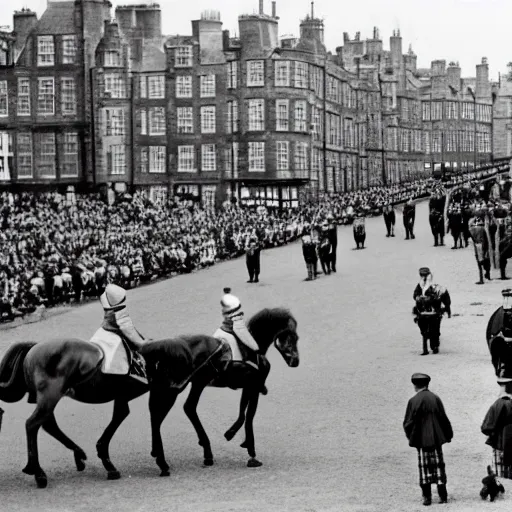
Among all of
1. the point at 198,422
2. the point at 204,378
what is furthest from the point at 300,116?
the point at 198,422

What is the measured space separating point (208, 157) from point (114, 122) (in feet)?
17.5

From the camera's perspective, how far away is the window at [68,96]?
64312 millimetres

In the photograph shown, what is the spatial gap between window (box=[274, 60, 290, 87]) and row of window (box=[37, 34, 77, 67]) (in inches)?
427

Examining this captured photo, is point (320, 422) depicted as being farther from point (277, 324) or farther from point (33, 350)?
point (33, 350)

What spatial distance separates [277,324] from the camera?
15133 mm

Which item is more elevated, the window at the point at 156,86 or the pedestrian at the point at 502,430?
the window at the point at 156,86

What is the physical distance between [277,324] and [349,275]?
70.8 feet

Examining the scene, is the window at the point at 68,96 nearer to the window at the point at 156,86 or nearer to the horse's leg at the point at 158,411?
the window at the point at 156,86

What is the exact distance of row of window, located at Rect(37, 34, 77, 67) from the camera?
64062 millimetres

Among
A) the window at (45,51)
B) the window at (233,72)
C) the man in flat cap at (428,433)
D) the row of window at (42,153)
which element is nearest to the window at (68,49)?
the window at (45,51)

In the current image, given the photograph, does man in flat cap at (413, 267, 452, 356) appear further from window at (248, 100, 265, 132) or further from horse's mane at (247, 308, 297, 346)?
window at (248, 100, 265, 132)

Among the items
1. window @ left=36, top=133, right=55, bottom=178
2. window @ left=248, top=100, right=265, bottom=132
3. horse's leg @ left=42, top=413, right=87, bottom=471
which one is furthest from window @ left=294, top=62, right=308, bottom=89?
horse's leg @ left=42, top=413, right=87, bottom=471

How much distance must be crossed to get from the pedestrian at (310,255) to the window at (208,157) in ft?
93.5

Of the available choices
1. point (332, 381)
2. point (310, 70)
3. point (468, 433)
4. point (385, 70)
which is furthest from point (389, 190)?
point (468, 433)
